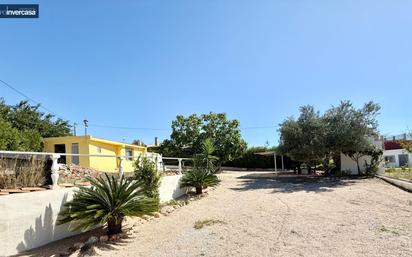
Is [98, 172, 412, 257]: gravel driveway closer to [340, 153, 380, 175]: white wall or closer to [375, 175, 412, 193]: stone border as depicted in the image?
[375, 175, 412, 193]: stone border

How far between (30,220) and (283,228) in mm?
5601

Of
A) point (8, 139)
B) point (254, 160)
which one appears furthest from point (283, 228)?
point (254, 160)

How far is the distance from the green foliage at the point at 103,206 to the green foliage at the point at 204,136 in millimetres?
22185

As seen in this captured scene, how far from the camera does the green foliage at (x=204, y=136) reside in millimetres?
30359

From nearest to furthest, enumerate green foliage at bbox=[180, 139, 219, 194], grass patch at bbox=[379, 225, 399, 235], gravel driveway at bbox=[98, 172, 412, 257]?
gravel driveway at bbox=[98, 172, 412, 257], grass patch at bbox=[379, 225, 399, 235], green foliage at bbox=[180, 139, 219, 194]

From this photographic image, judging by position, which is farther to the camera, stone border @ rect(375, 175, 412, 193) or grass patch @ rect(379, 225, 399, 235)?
stone border @ rect(375, 175, 412, 193)

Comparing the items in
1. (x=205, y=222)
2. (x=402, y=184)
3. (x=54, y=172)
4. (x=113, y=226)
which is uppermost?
(x=54, y=172)

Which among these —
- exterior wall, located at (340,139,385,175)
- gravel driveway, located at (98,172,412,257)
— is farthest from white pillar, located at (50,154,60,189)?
exterior wall, located at (340,139,385,175)

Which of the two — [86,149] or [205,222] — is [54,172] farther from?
[86,149]

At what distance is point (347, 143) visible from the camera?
20000 mm

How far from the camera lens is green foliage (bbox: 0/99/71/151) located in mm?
21375

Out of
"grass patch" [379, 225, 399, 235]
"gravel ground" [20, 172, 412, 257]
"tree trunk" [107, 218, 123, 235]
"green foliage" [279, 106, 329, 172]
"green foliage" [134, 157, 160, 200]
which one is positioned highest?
"green foliage" [279, 106, 329, 172]

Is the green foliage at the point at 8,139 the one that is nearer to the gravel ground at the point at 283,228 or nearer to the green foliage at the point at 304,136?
the gravel ground at the point at 283,228

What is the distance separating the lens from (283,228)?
27.5 feet
